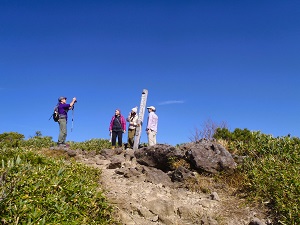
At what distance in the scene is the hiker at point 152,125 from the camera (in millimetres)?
16375

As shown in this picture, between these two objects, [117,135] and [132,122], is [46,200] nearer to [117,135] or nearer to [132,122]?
[132,122]

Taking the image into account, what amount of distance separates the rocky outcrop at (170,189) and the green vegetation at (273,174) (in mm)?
408

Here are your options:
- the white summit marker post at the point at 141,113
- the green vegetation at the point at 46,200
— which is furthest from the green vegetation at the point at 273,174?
the white summit marker post at the point at 141,113

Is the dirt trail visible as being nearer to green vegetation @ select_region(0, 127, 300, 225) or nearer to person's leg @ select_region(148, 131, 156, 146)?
green vegetation @ select_region(0, 127, 300, 225)

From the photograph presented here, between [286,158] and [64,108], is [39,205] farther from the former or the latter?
[64,108]

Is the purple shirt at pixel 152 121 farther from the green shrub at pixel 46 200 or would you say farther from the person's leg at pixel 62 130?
the green shrub at pixel 46 200

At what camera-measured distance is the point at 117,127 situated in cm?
1823

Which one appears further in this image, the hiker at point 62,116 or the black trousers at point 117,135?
the black trousers at point 117,135

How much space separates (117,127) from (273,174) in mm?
10834

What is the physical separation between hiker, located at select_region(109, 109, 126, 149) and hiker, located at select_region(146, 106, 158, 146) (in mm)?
2348

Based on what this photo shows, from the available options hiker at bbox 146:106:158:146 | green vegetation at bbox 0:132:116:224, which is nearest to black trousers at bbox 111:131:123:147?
hiker at bbox 146:106:158:146

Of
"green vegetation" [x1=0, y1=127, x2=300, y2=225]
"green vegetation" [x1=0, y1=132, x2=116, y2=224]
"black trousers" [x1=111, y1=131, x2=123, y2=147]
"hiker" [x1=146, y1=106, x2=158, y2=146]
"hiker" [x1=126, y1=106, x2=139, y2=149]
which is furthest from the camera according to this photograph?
"black trousers" [x1=111, y1=131, x2=123, y2=147]

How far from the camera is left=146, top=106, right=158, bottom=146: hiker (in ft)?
53.7

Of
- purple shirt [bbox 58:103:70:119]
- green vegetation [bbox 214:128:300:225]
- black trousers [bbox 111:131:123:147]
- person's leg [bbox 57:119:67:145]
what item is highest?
purple shirt [bbox 58:103:70:119]
